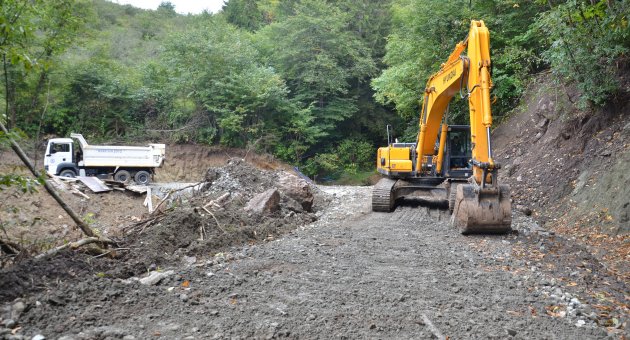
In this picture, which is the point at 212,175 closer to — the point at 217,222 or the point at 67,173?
the point at 217,222

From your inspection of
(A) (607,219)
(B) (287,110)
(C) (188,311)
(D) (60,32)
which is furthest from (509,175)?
(D) (60,32)

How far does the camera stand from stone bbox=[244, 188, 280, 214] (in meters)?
8.27

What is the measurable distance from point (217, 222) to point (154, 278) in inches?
Result: 93.2

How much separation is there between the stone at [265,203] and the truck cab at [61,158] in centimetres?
1311

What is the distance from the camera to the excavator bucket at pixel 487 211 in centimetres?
661

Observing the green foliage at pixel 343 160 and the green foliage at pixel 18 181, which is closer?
the green foliage at pixel 18 181

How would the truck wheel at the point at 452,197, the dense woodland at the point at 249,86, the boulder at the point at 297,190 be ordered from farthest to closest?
the dense woodland at the point at 249,86
the boulder at the point at 297,190
the truck wheel at the point at 452,197

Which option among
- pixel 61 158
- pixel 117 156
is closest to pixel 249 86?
pixel 117 156

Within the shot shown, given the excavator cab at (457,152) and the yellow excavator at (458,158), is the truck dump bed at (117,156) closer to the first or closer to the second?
the yellow excavator at (458,158)

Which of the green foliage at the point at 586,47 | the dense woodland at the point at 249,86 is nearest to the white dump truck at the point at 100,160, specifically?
the dense woodland at the point at 249,86

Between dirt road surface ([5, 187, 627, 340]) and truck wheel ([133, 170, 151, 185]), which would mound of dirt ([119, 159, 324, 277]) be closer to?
dirt road surface ([5, 187, 627, 340])

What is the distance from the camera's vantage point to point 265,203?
27.5 feet

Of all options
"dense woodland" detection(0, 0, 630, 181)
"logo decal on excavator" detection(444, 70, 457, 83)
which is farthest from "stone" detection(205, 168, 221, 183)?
"dense woodland" detection(0, 0, 630, 181)

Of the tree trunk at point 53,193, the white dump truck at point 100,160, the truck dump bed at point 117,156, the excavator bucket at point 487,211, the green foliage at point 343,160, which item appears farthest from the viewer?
the green foliage at point 343,160
